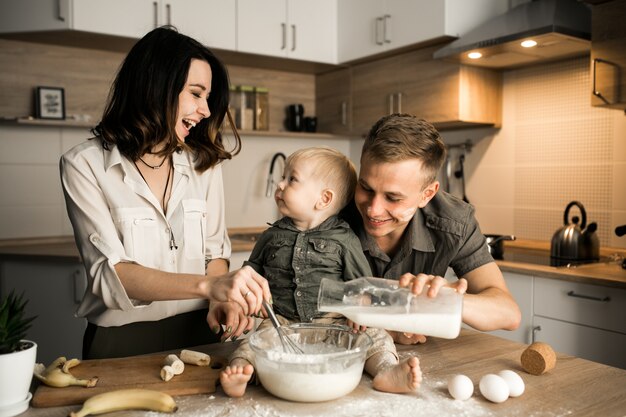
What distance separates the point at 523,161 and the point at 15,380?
2.93 metres

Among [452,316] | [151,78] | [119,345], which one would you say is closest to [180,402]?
[452,316]

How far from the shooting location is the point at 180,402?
41.6 inches

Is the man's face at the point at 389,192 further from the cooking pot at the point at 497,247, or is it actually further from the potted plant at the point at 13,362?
the cooking pot at the point at 497,247

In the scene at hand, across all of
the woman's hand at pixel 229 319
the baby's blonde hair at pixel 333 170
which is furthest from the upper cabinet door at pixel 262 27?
the woman's hand at pixel 229 319

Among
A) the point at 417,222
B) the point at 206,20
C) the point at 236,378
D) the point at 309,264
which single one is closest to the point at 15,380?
the point at 236,378

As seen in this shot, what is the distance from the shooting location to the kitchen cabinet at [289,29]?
3559 millimetres

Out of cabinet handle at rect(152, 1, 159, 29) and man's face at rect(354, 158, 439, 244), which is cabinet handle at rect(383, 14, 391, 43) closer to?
cabinet handle at rect(152, 1, 159, 29)

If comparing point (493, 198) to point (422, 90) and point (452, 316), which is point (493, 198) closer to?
point (422, 90)

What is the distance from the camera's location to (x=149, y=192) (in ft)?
5.30

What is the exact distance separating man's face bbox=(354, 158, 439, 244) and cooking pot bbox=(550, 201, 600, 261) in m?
1.57

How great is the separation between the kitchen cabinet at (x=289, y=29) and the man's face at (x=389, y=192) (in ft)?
7.80

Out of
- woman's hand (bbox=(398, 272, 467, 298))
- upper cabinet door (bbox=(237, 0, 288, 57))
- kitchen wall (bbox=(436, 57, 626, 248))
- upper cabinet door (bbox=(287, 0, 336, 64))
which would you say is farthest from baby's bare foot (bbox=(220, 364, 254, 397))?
upper cabinet door (bbox=(287, 0, 336, 64))

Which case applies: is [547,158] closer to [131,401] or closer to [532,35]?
[532,35]

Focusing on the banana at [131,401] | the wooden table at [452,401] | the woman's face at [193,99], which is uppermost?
the woman's face at [193,99]
